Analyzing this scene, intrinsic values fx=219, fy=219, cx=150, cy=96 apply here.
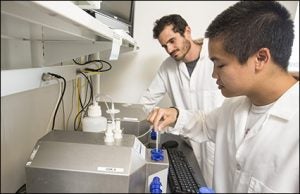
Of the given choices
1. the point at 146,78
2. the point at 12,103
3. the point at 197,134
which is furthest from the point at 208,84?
the point at 12,103

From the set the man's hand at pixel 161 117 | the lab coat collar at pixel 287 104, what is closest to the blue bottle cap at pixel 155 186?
the man's hand at pixel 161 117

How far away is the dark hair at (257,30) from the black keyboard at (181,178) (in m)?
0.43

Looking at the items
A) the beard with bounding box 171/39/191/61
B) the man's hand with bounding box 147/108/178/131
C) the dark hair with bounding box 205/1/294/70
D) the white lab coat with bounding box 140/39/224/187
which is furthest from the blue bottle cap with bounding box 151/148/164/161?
the beard with bounding box 171/39/191/61

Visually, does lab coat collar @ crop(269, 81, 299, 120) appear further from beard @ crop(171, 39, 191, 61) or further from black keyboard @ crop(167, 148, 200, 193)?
beard @ crop(171, 39, 191, 61)

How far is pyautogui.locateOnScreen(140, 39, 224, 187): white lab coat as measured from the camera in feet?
A: 4.58

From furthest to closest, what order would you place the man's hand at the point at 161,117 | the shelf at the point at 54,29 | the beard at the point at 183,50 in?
the beard at the point at 183,50 → the man's hand at the point at 161,117 → the shelf at the point at 54,29

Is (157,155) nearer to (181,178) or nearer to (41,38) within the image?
(181,178)

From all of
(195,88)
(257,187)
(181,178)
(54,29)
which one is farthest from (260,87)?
(195,88)

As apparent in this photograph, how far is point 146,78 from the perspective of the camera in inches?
79.9

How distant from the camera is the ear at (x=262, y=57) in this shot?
2.00ft

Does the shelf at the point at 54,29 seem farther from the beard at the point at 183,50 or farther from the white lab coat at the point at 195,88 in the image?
the beard at the point at 183,50

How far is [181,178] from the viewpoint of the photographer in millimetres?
780

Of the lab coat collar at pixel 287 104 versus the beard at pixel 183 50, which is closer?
the lab coat collar at pixel 287 104

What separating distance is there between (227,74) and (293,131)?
25 cm
